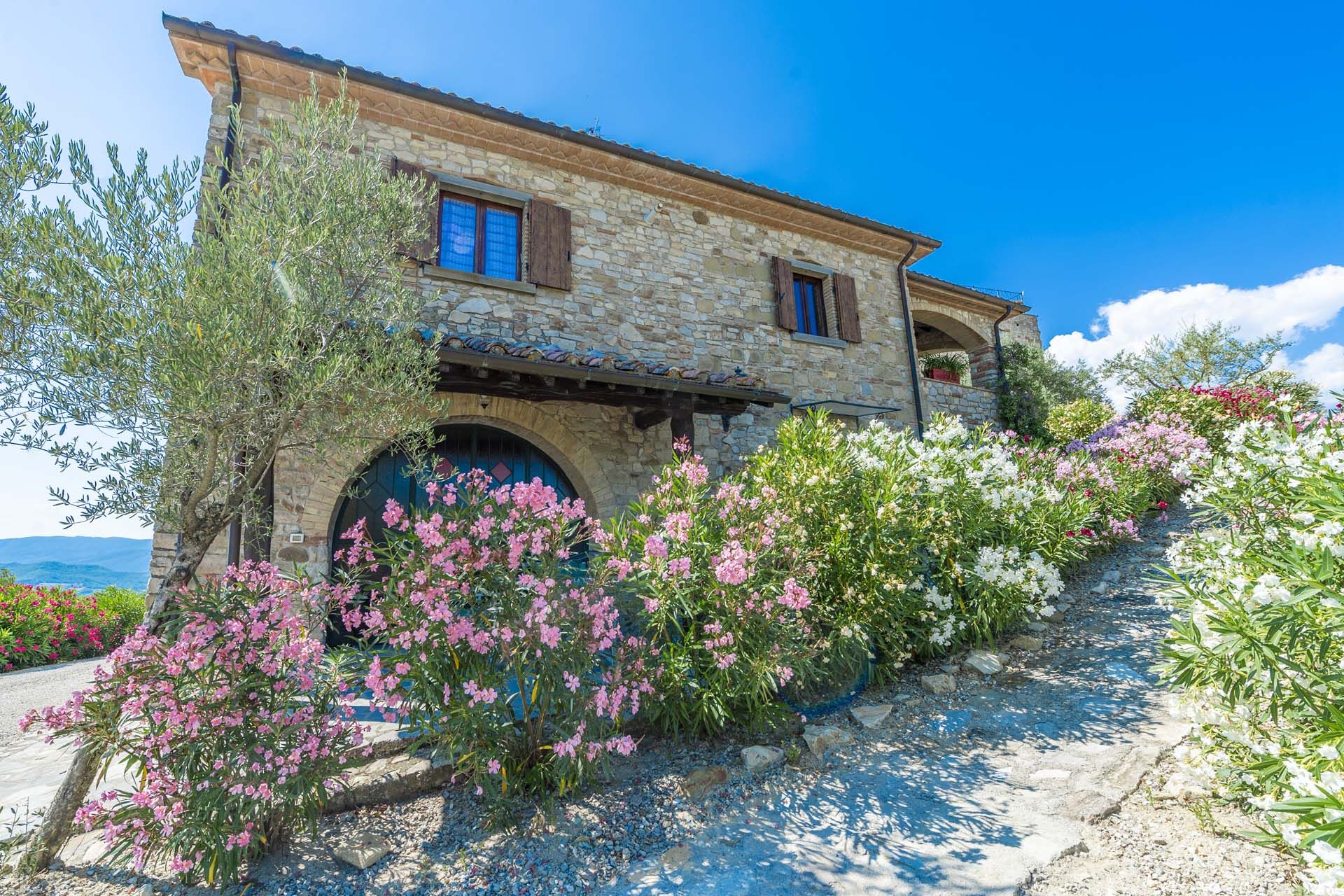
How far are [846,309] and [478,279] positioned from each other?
18.6 ft

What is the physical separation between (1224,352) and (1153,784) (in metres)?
17.3

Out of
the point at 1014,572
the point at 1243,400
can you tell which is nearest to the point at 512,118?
the point at 1014,572

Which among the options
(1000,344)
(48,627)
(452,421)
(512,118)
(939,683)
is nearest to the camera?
(939,683)

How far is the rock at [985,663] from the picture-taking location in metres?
4.47

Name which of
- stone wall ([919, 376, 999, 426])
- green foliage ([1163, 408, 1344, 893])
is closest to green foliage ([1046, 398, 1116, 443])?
stone wall ([919, 376, 999, 426])

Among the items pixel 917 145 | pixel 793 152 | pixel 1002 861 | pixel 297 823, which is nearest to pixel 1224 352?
pixel 917 145

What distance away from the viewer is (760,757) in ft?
11.3

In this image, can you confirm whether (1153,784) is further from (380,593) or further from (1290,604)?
(380,593)

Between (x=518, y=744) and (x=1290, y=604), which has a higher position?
(x=1290, y=604)

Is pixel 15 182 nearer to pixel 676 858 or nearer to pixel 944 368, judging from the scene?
pixel 676 858

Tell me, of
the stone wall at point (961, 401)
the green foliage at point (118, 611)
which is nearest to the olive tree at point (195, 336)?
the green foliage at point (118, 611)

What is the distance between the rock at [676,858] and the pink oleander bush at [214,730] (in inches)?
63.7

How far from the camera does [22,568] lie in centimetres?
882

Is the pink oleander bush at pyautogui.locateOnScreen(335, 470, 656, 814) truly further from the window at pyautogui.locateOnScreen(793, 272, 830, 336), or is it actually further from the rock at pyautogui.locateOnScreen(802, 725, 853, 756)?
the window at pyautogui.locateOnScreen(793, 272, 830, 336)
